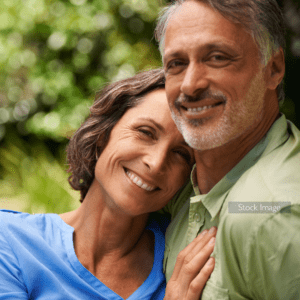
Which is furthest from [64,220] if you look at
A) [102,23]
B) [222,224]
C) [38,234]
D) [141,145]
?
[102,23]

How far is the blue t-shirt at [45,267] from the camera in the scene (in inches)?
70.1

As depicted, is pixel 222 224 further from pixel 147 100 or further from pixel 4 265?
pixel 4 265

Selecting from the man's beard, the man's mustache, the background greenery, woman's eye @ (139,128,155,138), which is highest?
the man's mustache

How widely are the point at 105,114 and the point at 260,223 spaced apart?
1.18m

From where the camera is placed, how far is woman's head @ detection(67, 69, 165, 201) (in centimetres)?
212

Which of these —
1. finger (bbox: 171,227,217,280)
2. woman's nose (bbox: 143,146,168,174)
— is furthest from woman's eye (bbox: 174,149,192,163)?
finger (bbox: 171,227,217,280)

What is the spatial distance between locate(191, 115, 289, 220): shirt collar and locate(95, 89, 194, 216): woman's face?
0.97 ft

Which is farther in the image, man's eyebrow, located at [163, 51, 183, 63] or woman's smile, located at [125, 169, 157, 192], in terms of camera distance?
woman's smile, located at [125, 169, 157, 192]

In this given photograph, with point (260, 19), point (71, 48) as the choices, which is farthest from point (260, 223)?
point (71, 48)

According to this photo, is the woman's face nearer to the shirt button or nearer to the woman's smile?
the woman's smile

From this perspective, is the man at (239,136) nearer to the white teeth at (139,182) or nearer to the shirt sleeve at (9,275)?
the white teeth at (139,182)

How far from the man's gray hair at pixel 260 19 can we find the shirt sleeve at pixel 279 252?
0.68 metres

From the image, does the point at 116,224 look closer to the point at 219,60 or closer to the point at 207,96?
the point at 207,96

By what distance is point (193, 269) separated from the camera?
1.65 meters
